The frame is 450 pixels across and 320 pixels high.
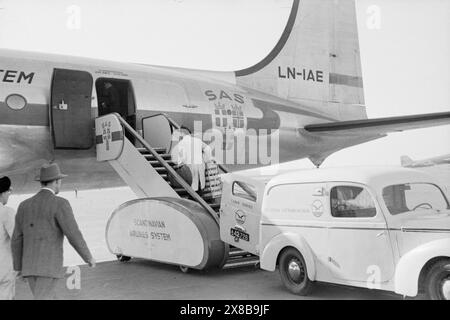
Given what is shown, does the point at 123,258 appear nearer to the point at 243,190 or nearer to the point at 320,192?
the point at 243,190

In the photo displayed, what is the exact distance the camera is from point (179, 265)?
27.2 ft

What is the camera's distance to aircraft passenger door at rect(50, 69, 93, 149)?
10.5 metres

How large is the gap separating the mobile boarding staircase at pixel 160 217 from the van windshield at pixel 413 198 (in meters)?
2.91

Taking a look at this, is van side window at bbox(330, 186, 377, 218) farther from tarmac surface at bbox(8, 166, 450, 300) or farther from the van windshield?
tarmac surface at bbox(8, 166, 450, 300)

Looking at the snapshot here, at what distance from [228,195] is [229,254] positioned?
40.1 inches

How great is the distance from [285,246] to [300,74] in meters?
11.3

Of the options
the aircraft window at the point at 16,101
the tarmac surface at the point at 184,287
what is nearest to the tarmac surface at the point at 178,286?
the tarmac surface at the point at 184,287

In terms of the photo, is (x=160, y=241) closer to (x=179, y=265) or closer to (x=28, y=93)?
(x=179, y=265)

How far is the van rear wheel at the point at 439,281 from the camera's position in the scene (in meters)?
5.07

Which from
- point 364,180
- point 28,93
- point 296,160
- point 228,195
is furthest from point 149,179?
point 296,160

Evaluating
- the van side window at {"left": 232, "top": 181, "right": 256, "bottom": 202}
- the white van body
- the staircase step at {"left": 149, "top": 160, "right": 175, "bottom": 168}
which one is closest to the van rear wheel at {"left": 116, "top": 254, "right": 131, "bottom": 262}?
the staircase step at {"left": 149, "top": 160, "right": 175, "bottom": 168}

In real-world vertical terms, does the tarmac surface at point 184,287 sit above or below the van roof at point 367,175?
below

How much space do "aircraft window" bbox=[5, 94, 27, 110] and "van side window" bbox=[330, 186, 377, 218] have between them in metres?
6.89

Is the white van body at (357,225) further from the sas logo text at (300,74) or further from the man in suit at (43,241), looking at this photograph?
the sas logo text at (300,74)
